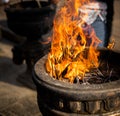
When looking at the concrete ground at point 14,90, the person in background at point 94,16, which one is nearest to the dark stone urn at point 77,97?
the concrete ground at point 14,90

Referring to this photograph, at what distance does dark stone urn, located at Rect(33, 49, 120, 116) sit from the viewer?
260cm

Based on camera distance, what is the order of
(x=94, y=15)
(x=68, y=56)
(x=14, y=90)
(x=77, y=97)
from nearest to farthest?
1. (x=77, y=97)
2. (x=68, y=56)
3. (x=94, y=15)
4. (x=14, y=90)

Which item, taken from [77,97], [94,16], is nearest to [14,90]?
[94,16]

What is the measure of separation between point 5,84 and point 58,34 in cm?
243

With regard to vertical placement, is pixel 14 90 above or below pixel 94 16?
below

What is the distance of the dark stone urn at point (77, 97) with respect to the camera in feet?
8.52

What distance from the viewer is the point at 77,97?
259cm

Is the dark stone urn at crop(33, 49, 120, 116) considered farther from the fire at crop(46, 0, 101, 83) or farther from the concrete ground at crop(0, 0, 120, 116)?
the concrete ground at crop(0, 0, 120, 116)

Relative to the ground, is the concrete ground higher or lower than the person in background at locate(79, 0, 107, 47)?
lower

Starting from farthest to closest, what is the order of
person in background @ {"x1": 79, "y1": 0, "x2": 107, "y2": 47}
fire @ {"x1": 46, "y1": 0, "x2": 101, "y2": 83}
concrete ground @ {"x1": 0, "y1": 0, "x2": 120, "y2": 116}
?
person in background @ {"x1": 79, "y1": 0, "x2": 107, "y2": 47}, concrete ground @ {"x1": 0, "y1": 0, "x2": 120, "y2": 116}, fire @ {"x1": 46, "y1": 0, "x2": 101, "y2": 83}

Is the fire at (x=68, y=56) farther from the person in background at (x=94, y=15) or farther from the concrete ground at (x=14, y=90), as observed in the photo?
the concrete ground at (x=14, y=90)

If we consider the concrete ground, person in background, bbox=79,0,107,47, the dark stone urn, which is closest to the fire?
the dark stone urn

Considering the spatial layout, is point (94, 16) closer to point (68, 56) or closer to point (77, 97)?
point (68, 56)

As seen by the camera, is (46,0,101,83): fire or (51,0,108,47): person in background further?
(51,0,108,47): person in background
